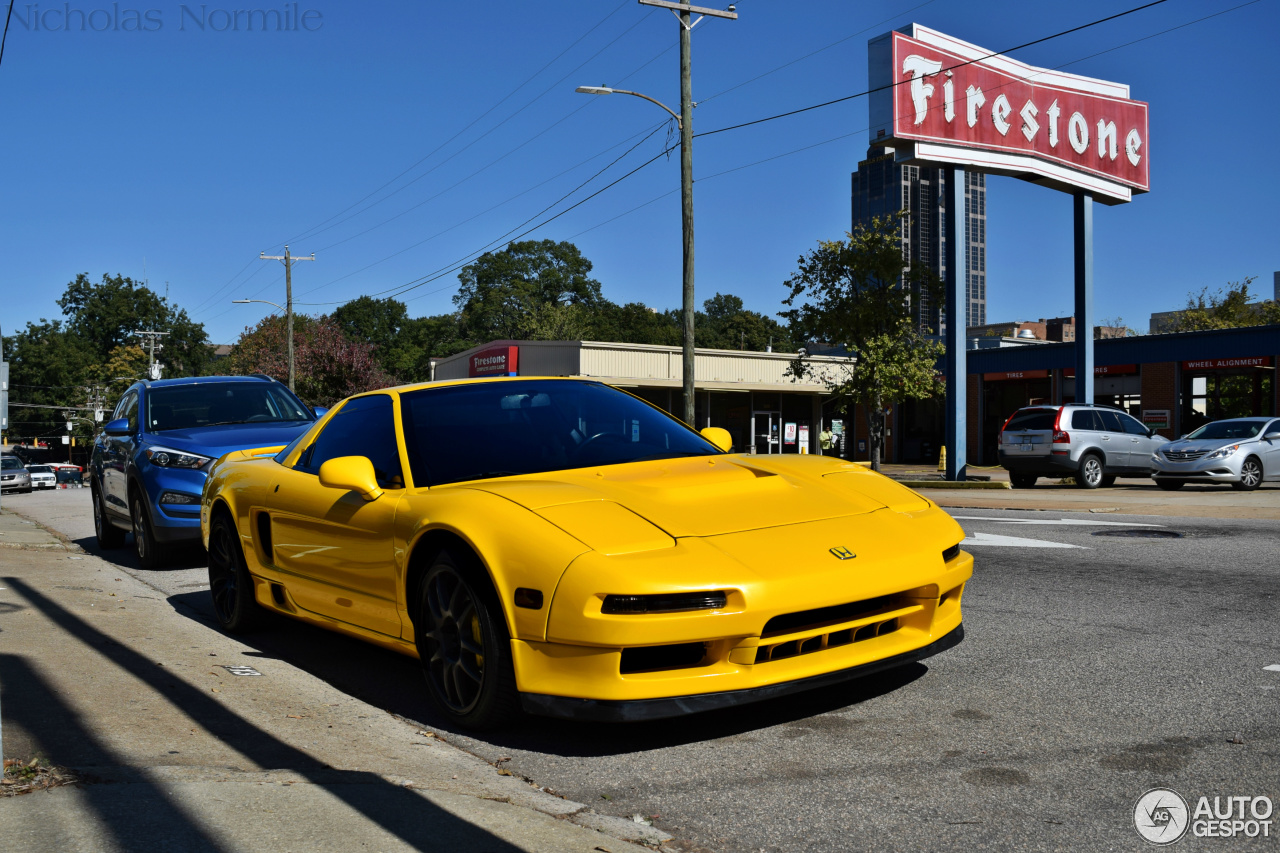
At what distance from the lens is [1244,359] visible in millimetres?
32688

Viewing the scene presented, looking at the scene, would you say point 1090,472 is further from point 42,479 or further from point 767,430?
point 42,479

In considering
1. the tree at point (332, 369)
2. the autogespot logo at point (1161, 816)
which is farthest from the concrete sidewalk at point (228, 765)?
the tree at point (332, 369)

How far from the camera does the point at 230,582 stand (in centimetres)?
652

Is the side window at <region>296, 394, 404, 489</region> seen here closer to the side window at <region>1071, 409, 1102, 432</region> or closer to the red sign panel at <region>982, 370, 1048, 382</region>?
the side window at <region>1071, 409, 1102, 432</region>

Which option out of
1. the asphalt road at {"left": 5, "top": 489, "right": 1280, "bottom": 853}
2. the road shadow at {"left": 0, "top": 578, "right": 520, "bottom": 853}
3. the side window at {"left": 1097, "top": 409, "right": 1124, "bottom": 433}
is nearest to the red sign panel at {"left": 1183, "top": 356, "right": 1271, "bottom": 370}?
the side window at {"left": 1097, "top": 409, "right": 1124, "bottom": 433}

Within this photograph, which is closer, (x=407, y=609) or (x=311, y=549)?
(x=407, y=609)

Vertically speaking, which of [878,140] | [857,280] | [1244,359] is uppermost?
[878,140]

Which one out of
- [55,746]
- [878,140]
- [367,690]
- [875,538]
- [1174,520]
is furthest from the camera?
[878,140]

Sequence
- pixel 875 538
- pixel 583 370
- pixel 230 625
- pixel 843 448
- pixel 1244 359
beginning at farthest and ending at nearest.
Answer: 1. pixel 843 448
2. pixel 583 370
3. pixel 1244 359
4. pixel 230 625
5. pixel 875 538

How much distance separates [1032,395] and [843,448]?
10978mm

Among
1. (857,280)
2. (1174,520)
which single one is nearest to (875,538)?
(1174,520)

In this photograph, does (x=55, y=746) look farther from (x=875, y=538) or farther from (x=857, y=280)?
(x=857, y=280)

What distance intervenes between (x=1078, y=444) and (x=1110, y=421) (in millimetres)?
1344

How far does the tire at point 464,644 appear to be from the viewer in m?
3.98
